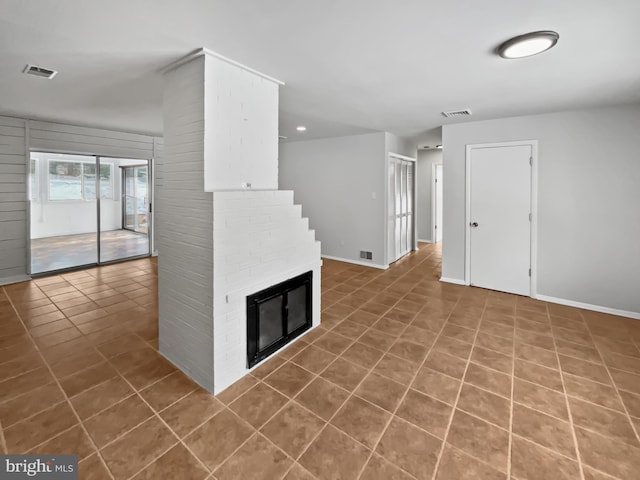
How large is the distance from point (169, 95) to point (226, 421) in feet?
8.66

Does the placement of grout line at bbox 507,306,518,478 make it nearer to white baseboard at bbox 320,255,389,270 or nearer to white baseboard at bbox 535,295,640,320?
white baseboard at bbox 535,295,640,320

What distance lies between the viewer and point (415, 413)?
208cm

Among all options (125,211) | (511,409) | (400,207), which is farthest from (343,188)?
(125,211)

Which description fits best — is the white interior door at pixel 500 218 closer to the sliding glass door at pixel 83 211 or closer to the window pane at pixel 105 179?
the sliding glass door at pixel 83 211

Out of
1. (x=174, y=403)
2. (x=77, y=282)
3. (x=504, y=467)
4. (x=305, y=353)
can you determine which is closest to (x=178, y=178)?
(x=174, y=403)

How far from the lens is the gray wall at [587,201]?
3.67 meters

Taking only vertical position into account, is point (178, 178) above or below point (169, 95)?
below

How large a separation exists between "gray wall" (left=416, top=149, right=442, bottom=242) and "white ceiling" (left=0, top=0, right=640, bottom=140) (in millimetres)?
4319

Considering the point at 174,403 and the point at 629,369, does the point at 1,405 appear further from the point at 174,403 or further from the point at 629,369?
the point at 629,369

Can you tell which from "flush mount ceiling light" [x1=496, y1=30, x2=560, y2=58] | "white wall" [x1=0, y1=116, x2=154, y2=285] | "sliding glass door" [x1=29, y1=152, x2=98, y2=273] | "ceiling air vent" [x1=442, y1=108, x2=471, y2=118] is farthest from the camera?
"sliding glass door" [x1=29, y1=152, x2=98, y2=273]

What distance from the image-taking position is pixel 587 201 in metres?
3.89

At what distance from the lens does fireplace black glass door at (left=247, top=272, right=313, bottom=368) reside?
2566 millimetres

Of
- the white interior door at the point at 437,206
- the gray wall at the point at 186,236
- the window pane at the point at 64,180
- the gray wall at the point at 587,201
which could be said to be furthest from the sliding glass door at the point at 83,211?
the white interior door at the point at 437,206
